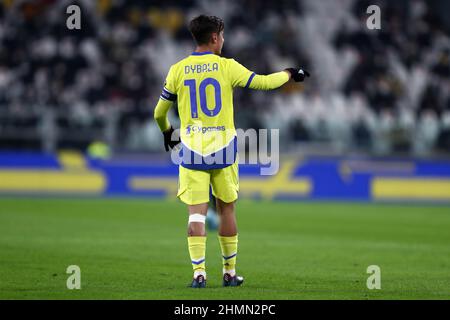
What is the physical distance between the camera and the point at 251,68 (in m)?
26.2

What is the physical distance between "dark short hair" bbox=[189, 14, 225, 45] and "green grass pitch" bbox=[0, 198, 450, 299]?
2.18 meters

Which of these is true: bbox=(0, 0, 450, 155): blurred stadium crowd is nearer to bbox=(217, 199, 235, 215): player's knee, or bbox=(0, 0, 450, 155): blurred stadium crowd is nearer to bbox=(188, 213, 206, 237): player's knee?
bbox=(217, 199, 235, 215): player's knee

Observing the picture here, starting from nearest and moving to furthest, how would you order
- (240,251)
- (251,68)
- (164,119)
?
(164,119)
(240,251)
(251,68)

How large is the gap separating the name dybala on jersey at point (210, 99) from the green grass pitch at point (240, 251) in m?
1.17

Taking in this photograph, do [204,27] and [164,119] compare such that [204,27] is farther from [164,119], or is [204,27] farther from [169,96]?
[164,119]

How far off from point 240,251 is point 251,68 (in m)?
14.6

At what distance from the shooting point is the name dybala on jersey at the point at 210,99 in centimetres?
823

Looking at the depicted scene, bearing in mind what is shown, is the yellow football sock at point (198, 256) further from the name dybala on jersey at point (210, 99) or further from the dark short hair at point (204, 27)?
the dark short hair at point (204, 27)

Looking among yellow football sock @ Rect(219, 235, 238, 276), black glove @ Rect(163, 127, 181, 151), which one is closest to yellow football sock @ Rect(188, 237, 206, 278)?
yellow football sock @ Rect(219, 235, 238, 276)

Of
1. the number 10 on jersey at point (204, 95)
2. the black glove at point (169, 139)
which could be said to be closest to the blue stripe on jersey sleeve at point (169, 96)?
the number 10 on jersey at point (204, 95)

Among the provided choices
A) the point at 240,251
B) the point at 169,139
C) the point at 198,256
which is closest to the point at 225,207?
the point at 198,256

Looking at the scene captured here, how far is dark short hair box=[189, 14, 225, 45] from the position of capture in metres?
8.20

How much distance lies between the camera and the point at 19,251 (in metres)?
11.3
